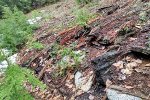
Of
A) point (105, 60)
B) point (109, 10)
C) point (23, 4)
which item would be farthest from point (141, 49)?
point (23, 4)

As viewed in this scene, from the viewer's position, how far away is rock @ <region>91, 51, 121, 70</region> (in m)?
5.25

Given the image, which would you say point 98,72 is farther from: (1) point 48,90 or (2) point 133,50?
(1) point 48,90

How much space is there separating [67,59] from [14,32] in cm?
354

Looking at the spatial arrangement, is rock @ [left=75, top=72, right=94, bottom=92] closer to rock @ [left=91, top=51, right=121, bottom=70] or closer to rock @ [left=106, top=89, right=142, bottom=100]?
rock @ [left=91, top=51, right=121, bottom=70]

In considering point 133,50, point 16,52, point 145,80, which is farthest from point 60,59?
point 16,52

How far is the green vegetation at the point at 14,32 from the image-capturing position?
8.93 m

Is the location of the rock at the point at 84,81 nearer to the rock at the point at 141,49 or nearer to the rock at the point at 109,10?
the rock at the point at 141,49

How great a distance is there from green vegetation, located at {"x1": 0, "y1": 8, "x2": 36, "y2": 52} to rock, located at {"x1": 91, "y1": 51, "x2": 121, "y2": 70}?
3676 millimetres

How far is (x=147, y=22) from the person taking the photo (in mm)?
6062

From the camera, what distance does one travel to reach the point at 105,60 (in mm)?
5352

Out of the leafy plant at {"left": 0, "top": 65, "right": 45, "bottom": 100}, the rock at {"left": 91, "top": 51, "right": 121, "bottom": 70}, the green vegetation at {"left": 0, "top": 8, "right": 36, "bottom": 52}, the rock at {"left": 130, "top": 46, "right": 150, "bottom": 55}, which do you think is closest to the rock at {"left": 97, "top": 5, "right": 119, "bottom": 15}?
the green vegetation at {"left": 0, "top": 8, "right": 36, "bottom": 52}

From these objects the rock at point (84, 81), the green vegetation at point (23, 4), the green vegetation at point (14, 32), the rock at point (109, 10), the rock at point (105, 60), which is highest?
the rock at point (105, 60)

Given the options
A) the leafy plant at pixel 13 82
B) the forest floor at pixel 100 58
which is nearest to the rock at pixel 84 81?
the forest floor at pixel 100 58

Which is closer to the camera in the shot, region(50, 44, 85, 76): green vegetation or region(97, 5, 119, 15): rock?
region(50, 44, 85, 76): green vegetation
